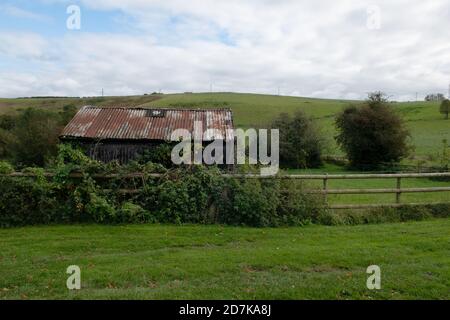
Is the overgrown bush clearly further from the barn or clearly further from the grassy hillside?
the grassy hillside

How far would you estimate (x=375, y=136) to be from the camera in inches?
1422

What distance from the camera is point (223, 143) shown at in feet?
65.3

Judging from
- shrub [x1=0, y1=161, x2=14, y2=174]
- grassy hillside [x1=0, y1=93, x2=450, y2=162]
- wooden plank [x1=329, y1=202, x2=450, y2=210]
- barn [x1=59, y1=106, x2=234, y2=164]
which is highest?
grassy hillside [x1=0, y1=93, x2=450, y2=162]

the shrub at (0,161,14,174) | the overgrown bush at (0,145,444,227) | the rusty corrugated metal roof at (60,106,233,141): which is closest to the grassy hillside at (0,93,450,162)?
the rusty corrugated metal roof at (60,106,233,141)

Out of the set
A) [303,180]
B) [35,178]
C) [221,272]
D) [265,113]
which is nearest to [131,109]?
[35,178]

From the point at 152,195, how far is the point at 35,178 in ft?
10.4

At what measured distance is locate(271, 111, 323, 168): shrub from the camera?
1577 inches

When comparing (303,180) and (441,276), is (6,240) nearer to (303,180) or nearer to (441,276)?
(303,180)

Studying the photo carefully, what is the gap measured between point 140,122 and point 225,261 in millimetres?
14846


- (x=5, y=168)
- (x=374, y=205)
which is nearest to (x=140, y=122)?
(x=5, y=168)

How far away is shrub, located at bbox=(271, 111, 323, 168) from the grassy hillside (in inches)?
99.5

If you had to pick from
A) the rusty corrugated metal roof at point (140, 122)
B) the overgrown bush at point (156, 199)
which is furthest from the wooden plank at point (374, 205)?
the rusty corrugated metal roof at point (140, 122)

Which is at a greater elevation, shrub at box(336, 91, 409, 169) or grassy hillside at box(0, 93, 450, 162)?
grassy hillside at box(0, 93, 450, 162)

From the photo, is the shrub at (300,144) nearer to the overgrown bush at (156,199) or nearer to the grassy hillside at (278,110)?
the grassy hillside at (278,110)
